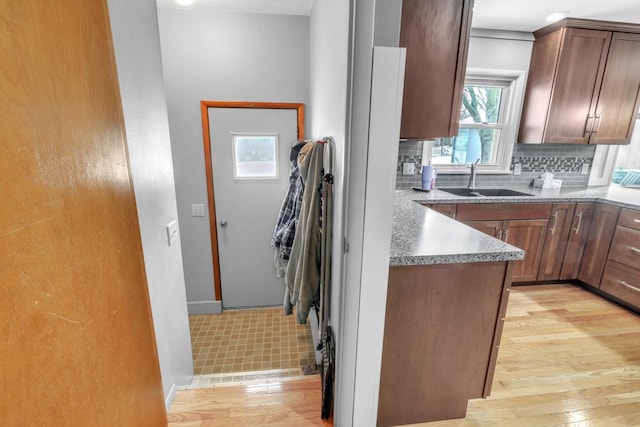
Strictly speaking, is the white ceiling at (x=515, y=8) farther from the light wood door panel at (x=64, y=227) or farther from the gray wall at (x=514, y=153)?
the light wood door panel at (x=64, y=227)

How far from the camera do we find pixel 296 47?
2.47 m

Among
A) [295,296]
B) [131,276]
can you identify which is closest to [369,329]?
[295,296]

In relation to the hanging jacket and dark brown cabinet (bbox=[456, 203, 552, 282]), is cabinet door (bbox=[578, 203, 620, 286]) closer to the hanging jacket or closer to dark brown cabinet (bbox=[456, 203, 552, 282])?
dark brown cabinet (bbox=[456, 203, 552, 282])

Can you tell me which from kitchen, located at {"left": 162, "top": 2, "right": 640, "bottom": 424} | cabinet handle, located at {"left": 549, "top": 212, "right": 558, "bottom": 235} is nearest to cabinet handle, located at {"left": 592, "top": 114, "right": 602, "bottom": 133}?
cabinet handle, located at {"left": 549, "top": 212, "right": 558, "bottom": 235}

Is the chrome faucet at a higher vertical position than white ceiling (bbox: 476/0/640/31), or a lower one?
lower

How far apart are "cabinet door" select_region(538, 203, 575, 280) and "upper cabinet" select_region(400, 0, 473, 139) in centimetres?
192

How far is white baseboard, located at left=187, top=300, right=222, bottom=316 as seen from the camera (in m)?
2.84

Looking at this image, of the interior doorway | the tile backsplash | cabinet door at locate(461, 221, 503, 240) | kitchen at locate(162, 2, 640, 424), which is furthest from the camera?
the tile backsplash

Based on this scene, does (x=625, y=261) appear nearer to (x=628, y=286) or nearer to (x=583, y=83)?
(x=628, y=286)

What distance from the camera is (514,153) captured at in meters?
3.07

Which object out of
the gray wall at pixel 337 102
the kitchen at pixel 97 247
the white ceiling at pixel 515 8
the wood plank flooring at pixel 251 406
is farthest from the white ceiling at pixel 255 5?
the wood plank flooring at pixel 251 406

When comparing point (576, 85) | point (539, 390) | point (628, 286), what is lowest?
point (539, 390)

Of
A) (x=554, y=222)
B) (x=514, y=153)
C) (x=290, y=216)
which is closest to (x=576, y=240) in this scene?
(x=554, y=222)

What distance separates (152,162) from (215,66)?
1.52 m
